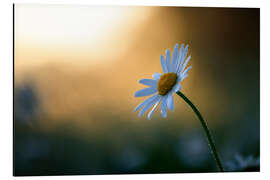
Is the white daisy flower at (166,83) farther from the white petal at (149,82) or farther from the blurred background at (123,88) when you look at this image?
the blurred background at (123,88)

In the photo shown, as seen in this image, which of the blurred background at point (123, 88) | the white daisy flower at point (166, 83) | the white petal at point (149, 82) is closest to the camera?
the white daisy flower at point (166, 83)

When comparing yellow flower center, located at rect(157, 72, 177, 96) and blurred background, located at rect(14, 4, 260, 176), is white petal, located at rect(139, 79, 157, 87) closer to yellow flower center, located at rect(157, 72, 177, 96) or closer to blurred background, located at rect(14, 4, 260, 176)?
yellow flower center, located at rect(157, 72, 177, 96)

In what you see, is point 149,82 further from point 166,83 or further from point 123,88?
point 123,88

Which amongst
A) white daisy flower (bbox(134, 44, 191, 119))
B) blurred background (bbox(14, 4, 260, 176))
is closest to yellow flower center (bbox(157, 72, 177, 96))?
white daisy flower (bbox(134, 44, 191, 119))

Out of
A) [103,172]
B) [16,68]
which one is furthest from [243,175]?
[16,68]

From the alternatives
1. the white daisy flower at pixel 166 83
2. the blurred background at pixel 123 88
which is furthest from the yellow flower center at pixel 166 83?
the blurred background at pixel 123 88

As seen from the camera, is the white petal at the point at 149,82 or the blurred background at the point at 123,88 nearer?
the white petal at the point at 149,82

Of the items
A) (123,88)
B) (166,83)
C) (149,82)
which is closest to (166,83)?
(166,83)
